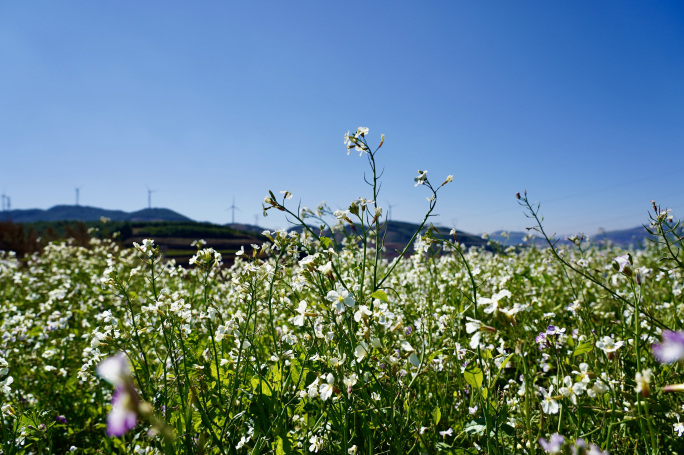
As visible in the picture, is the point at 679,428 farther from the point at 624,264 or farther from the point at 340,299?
the point at 340,299

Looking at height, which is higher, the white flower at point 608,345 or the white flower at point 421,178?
the white flower at point 421,178

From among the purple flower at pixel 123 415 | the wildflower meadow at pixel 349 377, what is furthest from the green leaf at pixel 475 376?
the purple flower at pixel 123 415

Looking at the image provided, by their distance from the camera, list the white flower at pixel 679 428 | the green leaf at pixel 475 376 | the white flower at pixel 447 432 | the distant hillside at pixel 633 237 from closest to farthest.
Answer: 1. the green leaf at pixel 475 376
2. the white flower at pixel 679 428
3. the white flower at pixel 447 432
4. the distant hillside at pixel 633 237

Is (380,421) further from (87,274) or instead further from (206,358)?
(87,274)

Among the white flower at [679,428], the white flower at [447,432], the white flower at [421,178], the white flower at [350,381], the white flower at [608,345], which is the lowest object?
the white flower at [447,432]

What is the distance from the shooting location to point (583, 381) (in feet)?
4.80

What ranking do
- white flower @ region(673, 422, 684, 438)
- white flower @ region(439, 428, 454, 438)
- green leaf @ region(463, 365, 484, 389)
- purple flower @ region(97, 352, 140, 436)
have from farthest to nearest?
white flower @ region(439, 428, 454, 438) → white flower @ region(673, 422, 684, 438) → green leaf @ region(463, 365, 484, 389) → purple flower @ region(97, 352, 140, 436)

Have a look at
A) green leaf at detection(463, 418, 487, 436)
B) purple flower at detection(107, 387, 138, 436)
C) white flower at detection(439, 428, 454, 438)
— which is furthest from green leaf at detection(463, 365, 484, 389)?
purple flower at detection(107, 387, 138, 436)

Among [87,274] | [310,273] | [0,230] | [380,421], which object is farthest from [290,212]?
[0,230]

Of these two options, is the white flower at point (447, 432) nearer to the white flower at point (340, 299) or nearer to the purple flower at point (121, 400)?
the white flower at point (340, 299)

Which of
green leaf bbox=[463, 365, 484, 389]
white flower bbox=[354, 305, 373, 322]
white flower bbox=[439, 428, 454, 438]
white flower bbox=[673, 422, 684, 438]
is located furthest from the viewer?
white flower bbox=[439, 428, 454, 438]

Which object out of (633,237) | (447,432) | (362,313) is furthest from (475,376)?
(633,237)

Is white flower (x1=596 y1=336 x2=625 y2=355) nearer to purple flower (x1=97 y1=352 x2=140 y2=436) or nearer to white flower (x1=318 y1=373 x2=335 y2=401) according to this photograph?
white flower (x1=318 y1=373 x2=335 y2=401)

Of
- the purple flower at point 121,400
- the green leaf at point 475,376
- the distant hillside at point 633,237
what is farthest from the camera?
the distant hillside at point 633,237
